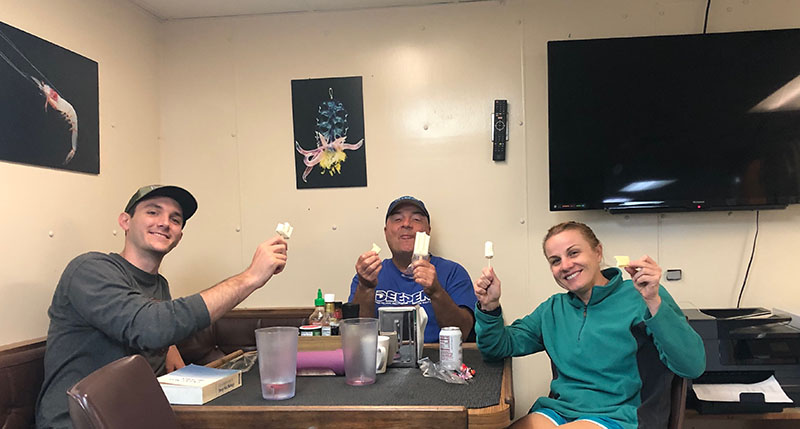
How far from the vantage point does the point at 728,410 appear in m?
2.10

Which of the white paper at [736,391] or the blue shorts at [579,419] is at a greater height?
the blue shorts at [579,419]

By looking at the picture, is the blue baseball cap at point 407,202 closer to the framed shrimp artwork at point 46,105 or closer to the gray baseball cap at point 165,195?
the gray baseball cap at point 165,195

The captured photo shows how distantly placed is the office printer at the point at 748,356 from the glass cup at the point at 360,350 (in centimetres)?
144

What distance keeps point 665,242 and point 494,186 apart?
860 mm

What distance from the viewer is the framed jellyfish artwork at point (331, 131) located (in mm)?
2756

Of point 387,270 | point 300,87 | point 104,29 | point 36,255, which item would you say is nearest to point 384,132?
point 300,87

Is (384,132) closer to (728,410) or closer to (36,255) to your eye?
(36,255)

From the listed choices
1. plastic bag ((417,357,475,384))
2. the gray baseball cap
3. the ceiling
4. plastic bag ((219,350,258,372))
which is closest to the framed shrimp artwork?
the gray baseball cap

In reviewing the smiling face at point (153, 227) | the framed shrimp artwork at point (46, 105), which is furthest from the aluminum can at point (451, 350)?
the framed shrimp artwork at point (46, 105)

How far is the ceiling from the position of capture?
2.68 m

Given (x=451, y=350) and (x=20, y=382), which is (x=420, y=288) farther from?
(x=20, y=382)

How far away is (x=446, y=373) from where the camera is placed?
149 centimetres

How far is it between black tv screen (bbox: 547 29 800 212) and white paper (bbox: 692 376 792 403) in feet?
2.54

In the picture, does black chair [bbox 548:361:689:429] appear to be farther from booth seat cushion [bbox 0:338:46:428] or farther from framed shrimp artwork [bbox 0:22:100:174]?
framed shrimp artwork [bbox 0:22:100:174]
